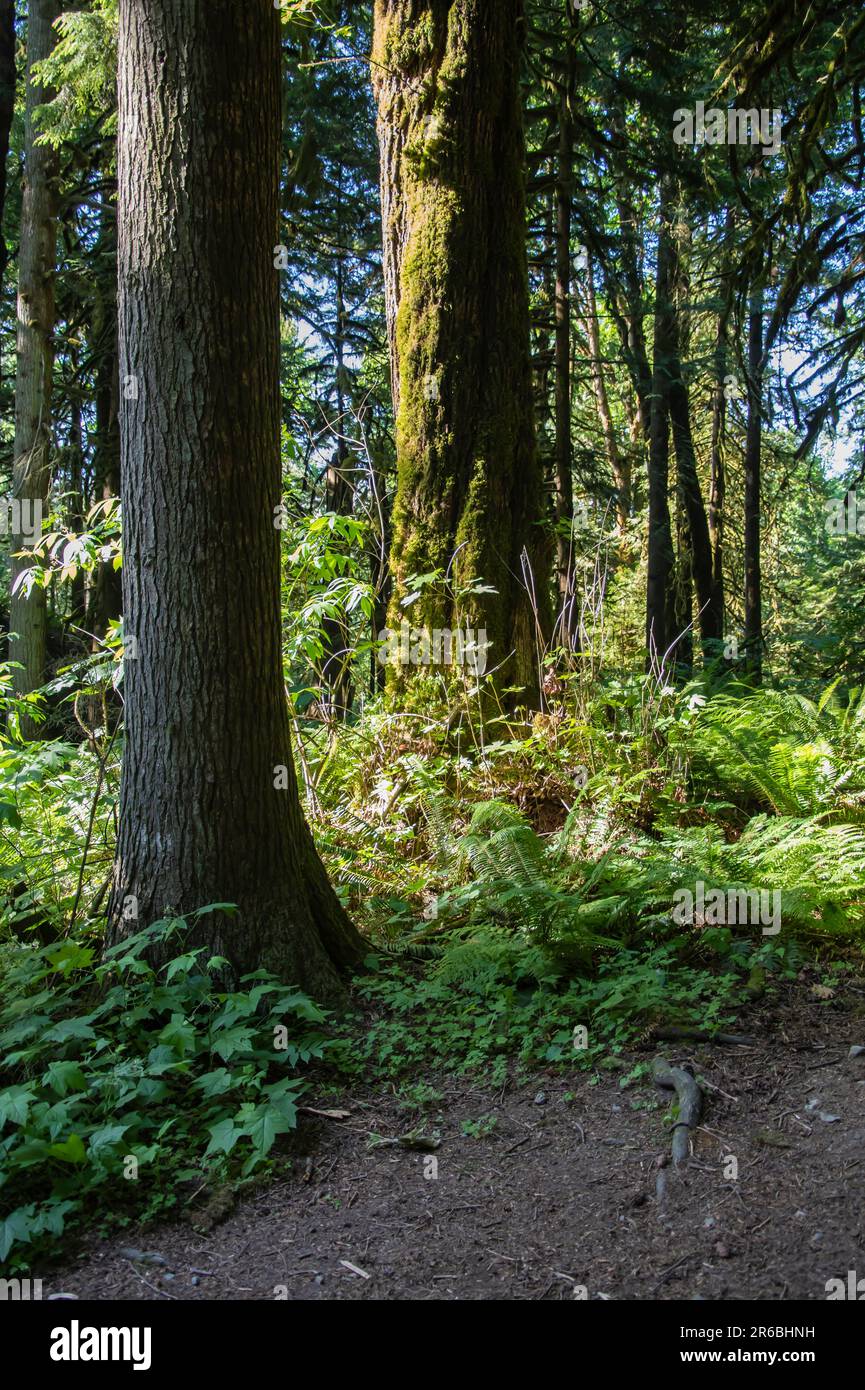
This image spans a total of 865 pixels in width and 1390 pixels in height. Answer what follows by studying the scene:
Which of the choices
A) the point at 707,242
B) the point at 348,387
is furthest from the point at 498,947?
the point at 707,242

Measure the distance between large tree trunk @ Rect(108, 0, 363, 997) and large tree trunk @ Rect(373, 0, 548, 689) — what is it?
8.31 feet

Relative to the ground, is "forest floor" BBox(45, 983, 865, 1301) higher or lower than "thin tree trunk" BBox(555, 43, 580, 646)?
lower

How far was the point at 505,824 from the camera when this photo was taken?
204 inches

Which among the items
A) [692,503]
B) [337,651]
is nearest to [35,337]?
[337,651]

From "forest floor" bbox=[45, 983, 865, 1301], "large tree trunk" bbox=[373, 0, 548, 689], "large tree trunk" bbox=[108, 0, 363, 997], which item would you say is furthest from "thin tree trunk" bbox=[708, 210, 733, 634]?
"forest floor" bbox=[45, 983, 865, 1301]

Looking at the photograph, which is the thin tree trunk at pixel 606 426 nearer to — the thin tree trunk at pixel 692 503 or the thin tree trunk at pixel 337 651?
the thin tree trunk at pixel 692 503

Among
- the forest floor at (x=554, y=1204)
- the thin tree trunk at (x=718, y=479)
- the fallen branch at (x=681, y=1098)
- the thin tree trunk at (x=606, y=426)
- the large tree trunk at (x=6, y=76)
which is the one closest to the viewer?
the forest floor at (x=554, y=1204)

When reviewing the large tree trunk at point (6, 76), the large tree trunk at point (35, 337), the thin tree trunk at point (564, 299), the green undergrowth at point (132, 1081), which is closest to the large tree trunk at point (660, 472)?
the thin tree trunk at point (564, 299)

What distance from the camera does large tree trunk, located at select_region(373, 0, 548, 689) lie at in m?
6.61

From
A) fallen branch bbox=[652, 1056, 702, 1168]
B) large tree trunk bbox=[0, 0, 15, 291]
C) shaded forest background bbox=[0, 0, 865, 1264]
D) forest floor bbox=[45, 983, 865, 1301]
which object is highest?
large tree trunk bbox=[0, 0, 15, 291]

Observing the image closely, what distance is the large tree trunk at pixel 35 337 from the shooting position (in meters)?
11.3

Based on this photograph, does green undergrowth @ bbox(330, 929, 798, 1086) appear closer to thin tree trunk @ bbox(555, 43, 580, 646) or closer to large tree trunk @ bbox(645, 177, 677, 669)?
thin tree trunk @ bbox(555, 43, 580, 646)

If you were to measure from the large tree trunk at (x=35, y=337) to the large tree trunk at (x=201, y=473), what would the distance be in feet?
25.6

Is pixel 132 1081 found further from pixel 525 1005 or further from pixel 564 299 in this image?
pixel 564 299
